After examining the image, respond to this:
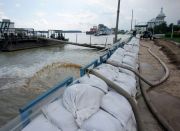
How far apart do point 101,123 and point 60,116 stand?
1.33ft

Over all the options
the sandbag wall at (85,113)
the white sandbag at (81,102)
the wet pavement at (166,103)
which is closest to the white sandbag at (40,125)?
the sandbag wall at (85,113)

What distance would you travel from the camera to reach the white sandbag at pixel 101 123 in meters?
1.77

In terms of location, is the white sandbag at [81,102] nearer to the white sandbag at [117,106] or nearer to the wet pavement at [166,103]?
the white sandbag at [117,106]

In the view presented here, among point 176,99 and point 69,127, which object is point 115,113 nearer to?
point 69,127

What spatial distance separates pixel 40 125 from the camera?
177 centimetres

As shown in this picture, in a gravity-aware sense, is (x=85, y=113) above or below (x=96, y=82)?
below

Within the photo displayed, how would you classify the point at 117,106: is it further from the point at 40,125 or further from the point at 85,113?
the point at 40,125

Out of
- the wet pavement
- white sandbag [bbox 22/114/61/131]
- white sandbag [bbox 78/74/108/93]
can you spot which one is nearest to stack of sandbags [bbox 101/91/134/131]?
white sandbag [bbox 78/74/108/93]

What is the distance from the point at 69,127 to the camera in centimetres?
180

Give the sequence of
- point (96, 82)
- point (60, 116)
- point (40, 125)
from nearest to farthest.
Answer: point (40, 125)
point (60, 116)
point (96, 82)

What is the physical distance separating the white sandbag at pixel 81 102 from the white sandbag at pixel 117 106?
133 millimetres

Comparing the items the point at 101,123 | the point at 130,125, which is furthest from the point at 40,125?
the point at 130,125

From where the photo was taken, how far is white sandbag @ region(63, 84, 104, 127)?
1913 millimetres

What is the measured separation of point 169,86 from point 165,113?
190 cm
